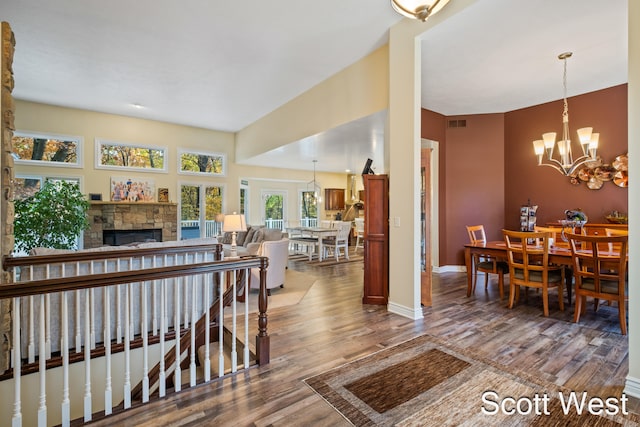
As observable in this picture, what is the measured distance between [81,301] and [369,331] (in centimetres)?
283

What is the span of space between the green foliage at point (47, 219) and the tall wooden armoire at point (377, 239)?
4.65 metres

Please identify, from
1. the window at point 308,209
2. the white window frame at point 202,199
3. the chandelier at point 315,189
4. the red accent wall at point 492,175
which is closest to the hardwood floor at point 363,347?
the red accent wall at point 492,175

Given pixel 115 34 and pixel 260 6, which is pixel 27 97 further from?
pixel 260 6

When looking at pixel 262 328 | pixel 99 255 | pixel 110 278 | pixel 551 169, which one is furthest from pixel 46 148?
pixel 551 169

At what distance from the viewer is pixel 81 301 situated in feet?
9.28

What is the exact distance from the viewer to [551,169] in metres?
5.57

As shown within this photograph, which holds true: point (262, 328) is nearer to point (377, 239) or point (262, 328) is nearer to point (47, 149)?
point (377, 239)

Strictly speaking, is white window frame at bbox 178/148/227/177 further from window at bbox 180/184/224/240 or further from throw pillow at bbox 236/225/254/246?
throw pillow at bbox 236/225/254/246

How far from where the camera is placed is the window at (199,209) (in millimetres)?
8172

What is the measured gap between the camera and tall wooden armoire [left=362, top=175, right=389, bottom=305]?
397cm

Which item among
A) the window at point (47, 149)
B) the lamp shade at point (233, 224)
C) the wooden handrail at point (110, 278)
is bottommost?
A: the wooden handrail at point (110, 278)

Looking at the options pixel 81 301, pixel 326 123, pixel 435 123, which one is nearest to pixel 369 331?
pixel 81 301

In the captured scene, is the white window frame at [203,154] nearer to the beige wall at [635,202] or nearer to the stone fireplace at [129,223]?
the stone fireplace at [129,223]

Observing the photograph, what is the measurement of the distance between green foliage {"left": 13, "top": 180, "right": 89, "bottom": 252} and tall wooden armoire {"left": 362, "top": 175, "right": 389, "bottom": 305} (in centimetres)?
465
